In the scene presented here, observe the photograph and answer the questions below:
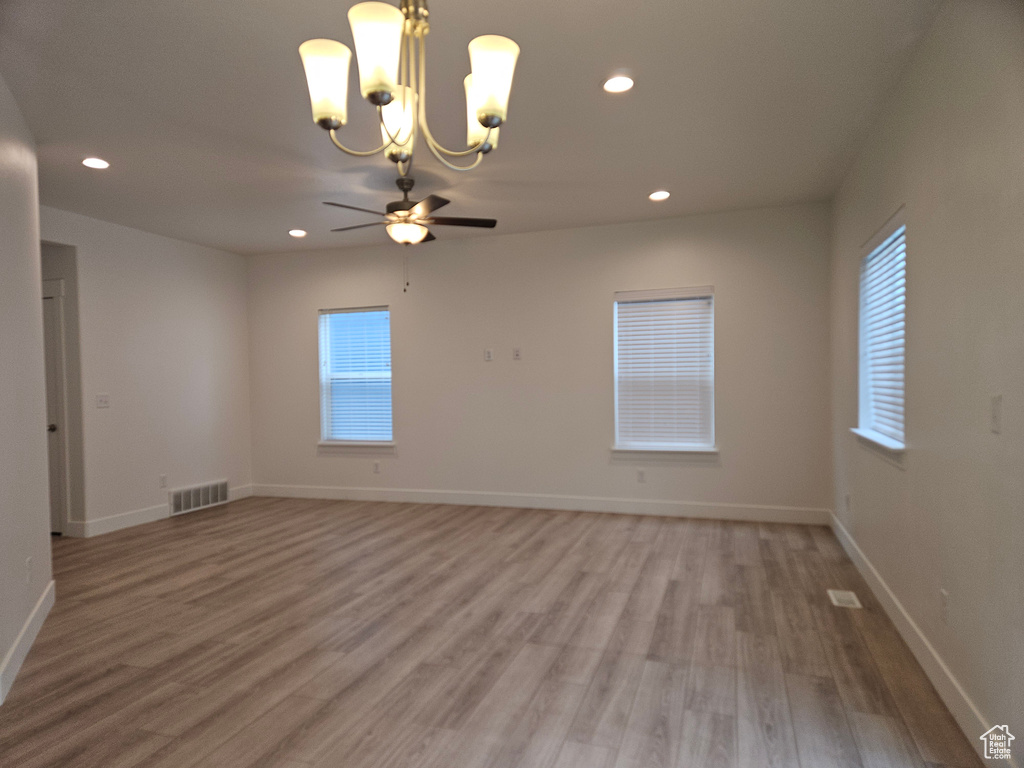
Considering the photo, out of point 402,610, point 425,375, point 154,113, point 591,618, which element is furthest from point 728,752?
point 425,375

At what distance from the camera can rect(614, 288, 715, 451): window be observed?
18.7ft

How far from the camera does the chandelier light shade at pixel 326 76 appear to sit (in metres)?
1.94

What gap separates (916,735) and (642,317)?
4.13 meters

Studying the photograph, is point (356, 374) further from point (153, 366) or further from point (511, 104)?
point (511, 104)

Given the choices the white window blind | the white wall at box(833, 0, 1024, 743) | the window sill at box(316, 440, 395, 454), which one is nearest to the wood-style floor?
the white wall at box(833, 0, 1024, 743)

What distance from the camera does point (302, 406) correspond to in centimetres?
705

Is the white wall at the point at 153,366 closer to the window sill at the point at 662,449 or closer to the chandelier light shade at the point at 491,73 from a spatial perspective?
the window sill at the point at 662,449

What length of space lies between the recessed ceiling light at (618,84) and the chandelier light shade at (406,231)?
1409mm

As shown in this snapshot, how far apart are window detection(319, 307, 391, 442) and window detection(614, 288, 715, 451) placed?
8.37 feet

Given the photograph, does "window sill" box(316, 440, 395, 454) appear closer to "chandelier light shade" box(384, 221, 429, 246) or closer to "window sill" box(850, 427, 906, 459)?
"chandelier light shade" box(384, 221, 429, 246)

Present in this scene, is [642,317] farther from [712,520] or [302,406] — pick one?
[302,406]

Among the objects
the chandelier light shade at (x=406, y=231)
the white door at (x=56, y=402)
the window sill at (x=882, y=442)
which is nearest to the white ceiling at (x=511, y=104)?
the chandelier light shade at (x=406, y=231)

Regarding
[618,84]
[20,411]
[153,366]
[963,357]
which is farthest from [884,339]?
[153,366]

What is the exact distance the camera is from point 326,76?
1937 millimetres
